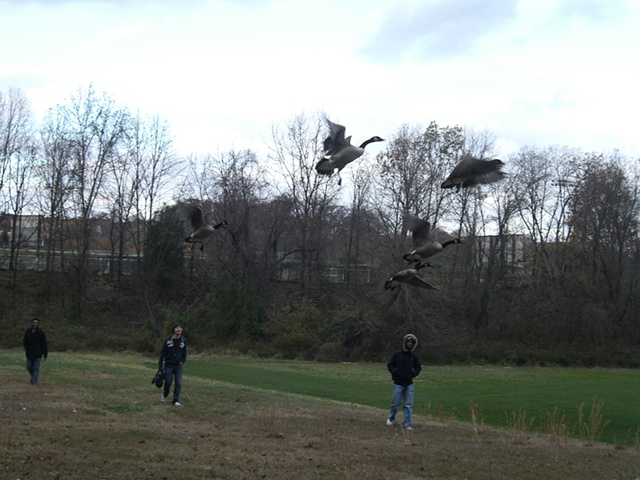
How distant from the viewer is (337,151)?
920 cm

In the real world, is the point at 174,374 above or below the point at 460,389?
above

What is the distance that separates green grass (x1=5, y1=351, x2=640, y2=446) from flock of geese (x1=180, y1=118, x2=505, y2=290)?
1066 cm

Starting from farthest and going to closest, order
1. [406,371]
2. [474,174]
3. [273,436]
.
A: [406,371] → [273,436] → [474,174]

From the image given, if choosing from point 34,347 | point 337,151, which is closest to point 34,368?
point 34,347

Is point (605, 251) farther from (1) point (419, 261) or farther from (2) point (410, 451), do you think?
(1) point (419, 261)

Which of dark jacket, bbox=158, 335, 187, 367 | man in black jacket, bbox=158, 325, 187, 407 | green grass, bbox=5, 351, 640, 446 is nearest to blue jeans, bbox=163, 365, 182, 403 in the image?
man in black jacket, bbox=158, 325, 187, 407

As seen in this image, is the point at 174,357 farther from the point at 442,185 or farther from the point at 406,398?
the point at 442,185

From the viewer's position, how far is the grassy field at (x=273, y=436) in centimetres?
1264

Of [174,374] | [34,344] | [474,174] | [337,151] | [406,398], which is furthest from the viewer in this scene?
[34,344]

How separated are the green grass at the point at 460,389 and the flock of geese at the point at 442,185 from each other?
420 inches

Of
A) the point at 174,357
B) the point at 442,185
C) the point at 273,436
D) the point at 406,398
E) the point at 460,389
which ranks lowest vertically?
the point at 460,389

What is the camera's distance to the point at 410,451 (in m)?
14.7

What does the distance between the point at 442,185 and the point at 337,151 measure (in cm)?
193

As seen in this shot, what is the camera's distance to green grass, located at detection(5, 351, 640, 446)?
21969mm
